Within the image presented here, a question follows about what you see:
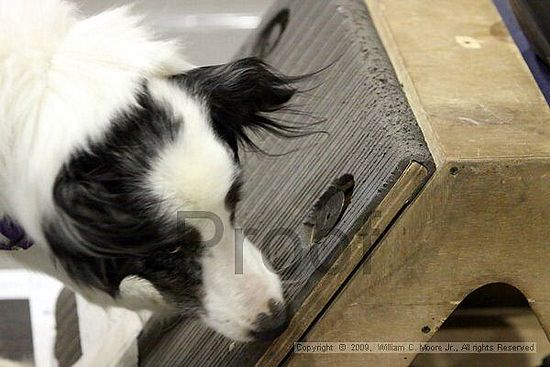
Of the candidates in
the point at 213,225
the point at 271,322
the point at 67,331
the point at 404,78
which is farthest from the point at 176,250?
the point at 67,331

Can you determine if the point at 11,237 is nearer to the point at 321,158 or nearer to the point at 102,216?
the point at 102,216

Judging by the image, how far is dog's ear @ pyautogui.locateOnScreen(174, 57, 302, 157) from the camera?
89cm

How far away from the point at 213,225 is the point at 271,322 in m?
0.15

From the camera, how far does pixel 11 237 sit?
0.89m

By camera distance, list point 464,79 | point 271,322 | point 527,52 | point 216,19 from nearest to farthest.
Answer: point 271,322 → point 464,79 → point 527,52 → point 216,19

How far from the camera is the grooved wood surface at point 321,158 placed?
36.8 inches

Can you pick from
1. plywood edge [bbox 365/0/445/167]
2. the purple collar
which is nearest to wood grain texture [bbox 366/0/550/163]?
plywood edge [bbox 365/0/445/167]

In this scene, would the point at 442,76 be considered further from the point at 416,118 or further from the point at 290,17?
the point at 290,17

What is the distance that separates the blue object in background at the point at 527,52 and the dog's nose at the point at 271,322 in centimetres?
54

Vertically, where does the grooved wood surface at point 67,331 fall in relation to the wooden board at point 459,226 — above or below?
below

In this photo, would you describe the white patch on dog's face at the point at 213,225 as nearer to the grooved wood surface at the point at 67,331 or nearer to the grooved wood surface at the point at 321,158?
the grooved wood surface at the point at 321,158

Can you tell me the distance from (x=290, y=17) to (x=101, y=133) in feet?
2.53

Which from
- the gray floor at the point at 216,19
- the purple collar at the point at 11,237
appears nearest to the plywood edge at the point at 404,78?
the purple collar at the point at 11,237

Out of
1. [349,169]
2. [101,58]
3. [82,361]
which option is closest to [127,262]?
[101,58]
